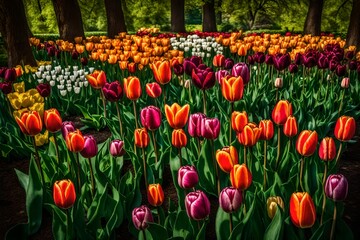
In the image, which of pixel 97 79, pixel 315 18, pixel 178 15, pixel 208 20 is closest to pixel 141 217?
pixel 97 79

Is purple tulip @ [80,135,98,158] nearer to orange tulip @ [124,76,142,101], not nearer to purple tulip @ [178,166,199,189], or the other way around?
purple tulip @ [178,166,199,189]

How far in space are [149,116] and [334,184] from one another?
1.29m

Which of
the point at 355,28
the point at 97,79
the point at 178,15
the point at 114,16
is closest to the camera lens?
the point at 97,79

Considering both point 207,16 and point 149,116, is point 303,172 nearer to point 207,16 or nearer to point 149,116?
point 149,116

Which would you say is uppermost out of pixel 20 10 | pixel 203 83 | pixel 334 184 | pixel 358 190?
pixel 20 10

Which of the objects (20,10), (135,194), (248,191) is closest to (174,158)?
(135,194)

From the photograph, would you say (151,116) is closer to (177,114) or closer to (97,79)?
(177,114)

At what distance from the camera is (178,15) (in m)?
21.2

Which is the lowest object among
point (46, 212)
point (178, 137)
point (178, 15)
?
point (46, 212)

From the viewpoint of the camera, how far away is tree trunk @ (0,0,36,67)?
301 inches

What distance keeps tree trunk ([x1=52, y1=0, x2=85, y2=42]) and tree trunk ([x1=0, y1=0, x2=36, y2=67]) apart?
4638 millimetres

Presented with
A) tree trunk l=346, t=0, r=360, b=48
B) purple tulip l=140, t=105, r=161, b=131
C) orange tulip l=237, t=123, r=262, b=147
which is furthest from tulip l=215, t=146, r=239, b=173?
tree trunk l=346, t=0, r=360, b=48

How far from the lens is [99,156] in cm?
336

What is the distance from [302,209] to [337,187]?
25 cm
